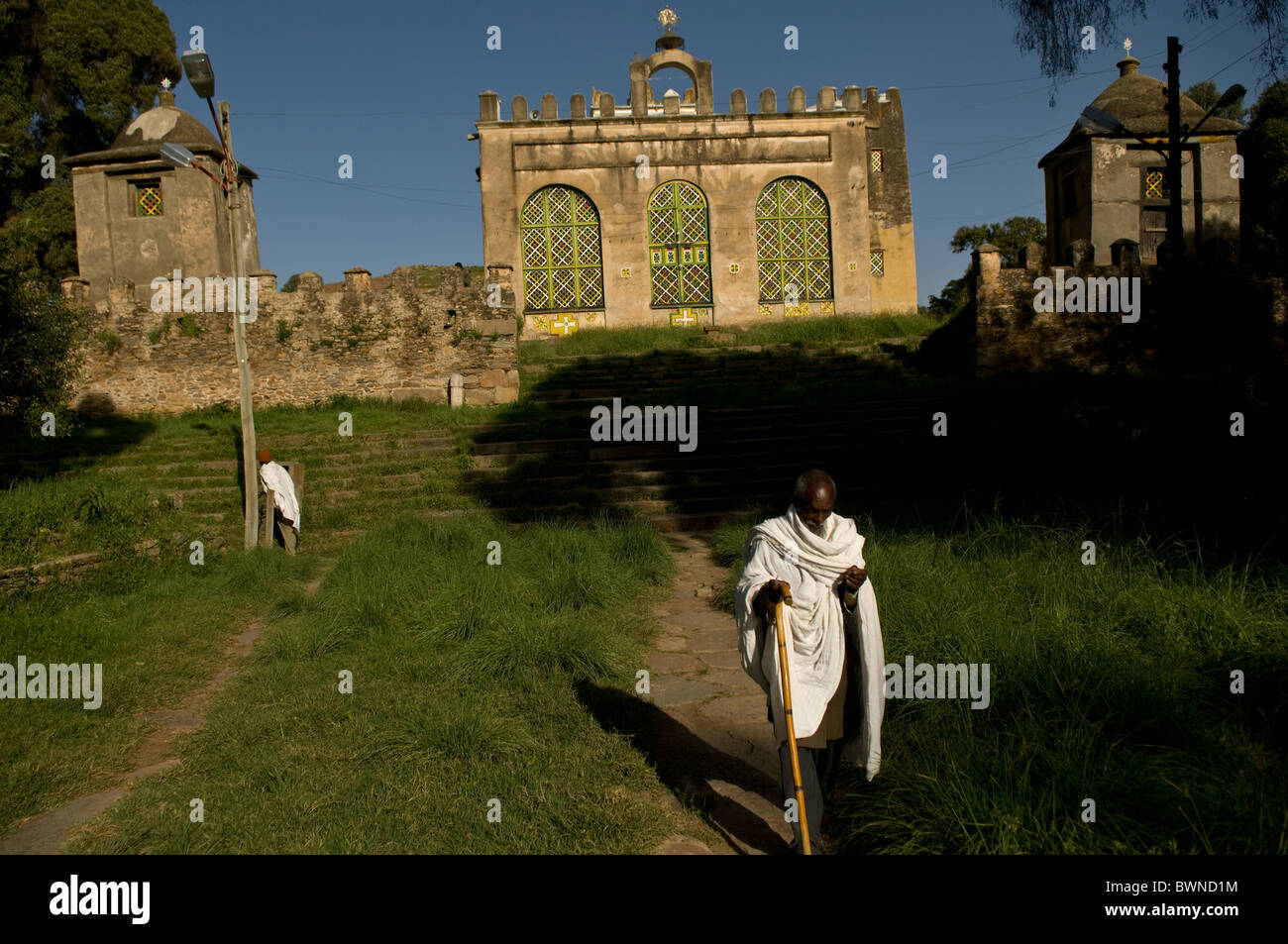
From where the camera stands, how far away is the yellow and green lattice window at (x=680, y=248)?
23.2 metres

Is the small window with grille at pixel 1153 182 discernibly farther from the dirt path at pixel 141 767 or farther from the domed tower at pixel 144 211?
the dirt path at pixel 141 767

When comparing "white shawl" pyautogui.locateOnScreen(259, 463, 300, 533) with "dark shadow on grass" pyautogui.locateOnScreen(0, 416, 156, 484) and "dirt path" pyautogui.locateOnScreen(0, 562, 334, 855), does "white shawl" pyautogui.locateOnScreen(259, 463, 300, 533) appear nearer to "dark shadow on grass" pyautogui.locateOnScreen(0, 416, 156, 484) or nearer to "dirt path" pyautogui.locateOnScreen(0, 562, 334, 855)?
"dirt path" pyautogui.locateOnScreen(0, 562, 334, 855)

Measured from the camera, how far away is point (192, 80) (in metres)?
8.09

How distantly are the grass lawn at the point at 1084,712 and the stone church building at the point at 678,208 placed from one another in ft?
58.8

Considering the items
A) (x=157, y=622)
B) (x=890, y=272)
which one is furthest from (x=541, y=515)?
(x=890, y=272)

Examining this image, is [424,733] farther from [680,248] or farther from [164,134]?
[164,134]

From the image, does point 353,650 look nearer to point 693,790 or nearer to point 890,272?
point 693,790

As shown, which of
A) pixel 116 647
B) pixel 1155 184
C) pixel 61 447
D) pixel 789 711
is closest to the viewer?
pixel 789 711

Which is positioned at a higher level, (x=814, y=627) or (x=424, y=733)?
(x=814, y=627)

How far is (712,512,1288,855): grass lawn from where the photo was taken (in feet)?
9.41

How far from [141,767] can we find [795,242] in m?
22.0

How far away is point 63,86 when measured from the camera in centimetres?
2353

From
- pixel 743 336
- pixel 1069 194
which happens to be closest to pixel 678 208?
pixel 743 336

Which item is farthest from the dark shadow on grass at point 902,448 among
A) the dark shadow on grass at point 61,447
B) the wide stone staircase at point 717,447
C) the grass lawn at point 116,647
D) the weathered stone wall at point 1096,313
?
the dark shadow on grass at point 61,447
